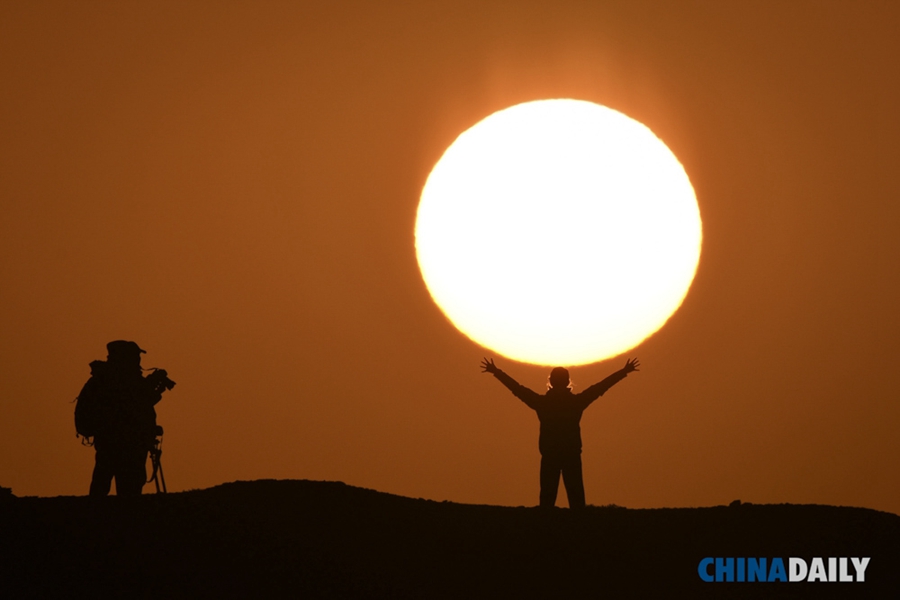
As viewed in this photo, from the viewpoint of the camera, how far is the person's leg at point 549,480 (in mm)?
18906

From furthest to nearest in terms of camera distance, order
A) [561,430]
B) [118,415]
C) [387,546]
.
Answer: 1. [561,430]
2. [118,415]
3. [387,546]

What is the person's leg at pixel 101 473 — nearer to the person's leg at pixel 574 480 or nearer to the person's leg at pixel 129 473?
the person's leg at pixel 129 473

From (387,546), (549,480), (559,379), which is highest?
(559,379)

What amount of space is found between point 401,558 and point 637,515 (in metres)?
4.25

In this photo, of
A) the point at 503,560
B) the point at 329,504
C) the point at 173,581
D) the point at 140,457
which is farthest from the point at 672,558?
the point at 140,457

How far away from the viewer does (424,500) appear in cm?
1956

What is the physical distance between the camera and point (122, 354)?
18016mm

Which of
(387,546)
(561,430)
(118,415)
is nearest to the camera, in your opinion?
(387,546)

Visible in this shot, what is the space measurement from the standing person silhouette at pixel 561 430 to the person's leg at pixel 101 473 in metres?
6.38

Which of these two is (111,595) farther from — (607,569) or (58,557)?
(607,569)

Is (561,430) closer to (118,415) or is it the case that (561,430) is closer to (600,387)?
(600,387)

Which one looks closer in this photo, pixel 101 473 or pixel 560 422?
pixel 101 473

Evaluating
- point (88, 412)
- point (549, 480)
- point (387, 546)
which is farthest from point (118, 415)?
point (549, 480)

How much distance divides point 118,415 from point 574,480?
7094 mm
